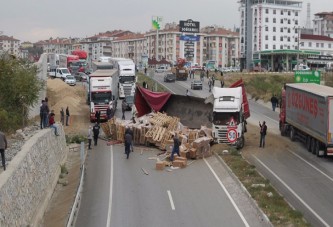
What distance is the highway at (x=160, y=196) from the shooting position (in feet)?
64.9

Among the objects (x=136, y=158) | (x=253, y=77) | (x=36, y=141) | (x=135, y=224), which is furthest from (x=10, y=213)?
(x=253, y=77)

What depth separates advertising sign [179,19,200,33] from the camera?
98.2m

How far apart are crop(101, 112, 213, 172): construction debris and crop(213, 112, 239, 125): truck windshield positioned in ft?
3.50

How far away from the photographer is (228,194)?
2323 cm

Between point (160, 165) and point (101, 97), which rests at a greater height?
point (101, 97)

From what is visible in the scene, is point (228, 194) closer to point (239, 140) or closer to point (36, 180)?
point (36, 180)

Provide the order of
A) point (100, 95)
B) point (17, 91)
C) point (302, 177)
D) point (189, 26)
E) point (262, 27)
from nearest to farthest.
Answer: point (302, 177) → point (17, 91) → point (100, 95) → point (189, 26) → point (262, 27)

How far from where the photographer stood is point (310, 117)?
108ft

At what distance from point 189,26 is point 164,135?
222 feet

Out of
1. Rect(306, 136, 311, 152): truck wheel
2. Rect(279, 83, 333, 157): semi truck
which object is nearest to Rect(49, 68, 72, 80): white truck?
Rect(279, 83, 333, 157): semi truck

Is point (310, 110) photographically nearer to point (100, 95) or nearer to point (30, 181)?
point (100, 95)

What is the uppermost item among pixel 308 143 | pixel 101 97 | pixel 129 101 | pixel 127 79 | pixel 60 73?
pixel 60 73

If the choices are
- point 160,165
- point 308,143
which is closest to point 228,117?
point 308,143

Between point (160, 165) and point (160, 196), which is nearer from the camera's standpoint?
point (160, 196)
